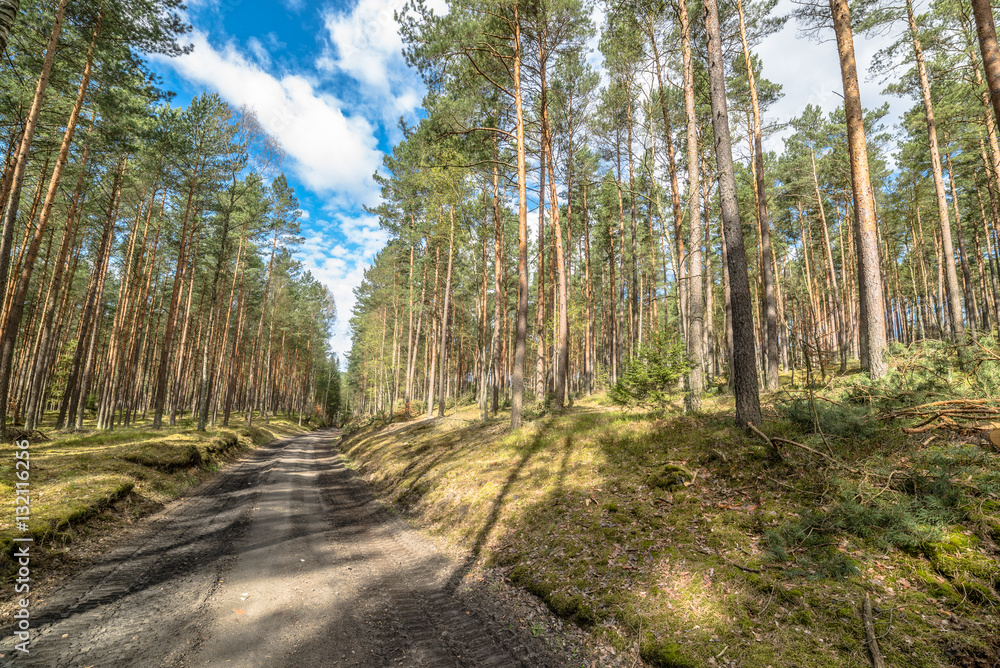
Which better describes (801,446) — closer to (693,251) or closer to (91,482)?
(693,251)

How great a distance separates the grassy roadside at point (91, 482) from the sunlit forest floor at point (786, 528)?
6430 millimetres

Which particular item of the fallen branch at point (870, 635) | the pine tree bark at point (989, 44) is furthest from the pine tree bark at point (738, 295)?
the fallen branch at point (870, 635)

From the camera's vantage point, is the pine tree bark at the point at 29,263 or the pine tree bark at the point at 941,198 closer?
the pine tree bark at the point at 29,263

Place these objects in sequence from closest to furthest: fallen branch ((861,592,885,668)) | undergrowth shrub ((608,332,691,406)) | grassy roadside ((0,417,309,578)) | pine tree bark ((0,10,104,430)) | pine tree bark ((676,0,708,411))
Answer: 1. fallen branch ((861,592,885,668))
2. grassy roadside ((0,417,309,578))
3. undergrowth shrub ((608,332,691,406))
4. pine tree bark ((676,0,708,411))
5. pine tree bark ((0,10,104,430))

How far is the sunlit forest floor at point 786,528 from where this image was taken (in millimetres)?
3482

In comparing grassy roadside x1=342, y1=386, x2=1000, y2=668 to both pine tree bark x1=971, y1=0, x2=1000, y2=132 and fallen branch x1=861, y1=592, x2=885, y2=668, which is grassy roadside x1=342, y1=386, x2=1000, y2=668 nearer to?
fallen branch x1=861, y1=592, x2=885, y2=668

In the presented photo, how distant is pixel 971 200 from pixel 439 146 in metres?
40.9

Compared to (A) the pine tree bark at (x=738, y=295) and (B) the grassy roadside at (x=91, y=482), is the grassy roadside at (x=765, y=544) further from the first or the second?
(B) the grassy roadside at (x=91, y=482)

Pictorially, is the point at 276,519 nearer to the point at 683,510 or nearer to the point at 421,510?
the point at 421,510

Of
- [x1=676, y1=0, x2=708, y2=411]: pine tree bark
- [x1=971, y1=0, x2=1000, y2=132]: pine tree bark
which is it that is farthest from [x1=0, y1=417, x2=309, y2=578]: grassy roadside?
[x1=971, y1=0, x2=1000, y2=132]: pine tree bark

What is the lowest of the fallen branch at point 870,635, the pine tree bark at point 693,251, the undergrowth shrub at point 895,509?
the fallen branch at point 870,635

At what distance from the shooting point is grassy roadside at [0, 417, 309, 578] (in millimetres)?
6195

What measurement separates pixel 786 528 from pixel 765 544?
35 centimetres

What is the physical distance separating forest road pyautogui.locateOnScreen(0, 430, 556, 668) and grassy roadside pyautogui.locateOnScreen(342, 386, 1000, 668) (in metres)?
1.10
